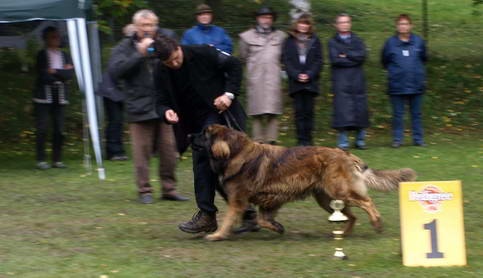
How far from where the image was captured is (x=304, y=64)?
1210 cm

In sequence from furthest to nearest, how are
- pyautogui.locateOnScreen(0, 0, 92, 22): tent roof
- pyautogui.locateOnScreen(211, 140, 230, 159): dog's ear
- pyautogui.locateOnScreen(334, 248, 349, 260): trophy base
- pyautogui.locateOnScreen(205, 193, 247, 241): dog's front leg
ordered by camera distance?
pyautogui.locateOnScreen(0, 0, 92, 22): tent roof
pyautogui.locateOnScreen(205, 193, 247, 241): dog's front leg
pyautogui.locateOnScreen(211, 140, 230, 159): dog's ear
pyautogui.locateOnScreen(334, 248, 349, 260): trophy base

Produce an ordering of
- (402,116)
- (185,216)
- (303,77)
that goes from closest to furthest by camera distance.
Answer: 1. (185,216)
2. (303,77)
3. (402,116)

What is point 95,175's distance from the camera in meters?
11.2

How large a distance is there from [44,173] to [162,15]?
287 inches

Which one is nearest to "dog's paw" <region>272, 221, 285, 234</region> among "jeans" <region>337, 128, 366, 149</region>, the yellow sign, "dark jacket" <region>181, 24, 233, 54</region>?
the yellow sign

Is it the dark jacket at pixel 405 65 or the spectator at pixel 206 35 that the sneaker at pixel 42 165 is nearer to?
the spectator at pixel 206 35

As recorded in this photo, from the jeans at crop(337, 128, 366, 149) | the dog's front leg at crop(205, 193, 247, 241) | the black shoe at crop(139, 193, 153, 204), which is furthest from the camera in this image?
the jeans at crop(337, 128, 366, 149)

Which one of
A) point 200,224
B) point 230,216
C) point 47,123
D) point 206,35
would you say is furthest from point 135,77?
point 47,123

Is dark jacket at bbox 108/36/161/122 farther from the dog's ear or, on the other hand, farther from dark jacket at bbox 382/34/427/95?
dark jacket at bbox 382/34/427/95

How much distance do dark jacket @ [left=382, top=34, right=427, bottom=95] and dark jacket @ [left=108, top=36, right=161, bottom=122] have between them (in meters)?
4.62

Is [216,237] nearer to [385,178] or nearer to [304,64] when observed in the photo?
[385,178]

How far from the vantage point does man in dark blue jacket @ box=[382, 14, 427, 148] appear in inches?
504

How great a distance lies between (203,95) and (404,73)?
18.6ft

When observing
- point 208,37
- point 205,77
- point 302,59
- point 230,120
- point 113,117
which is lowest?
point 230,120
